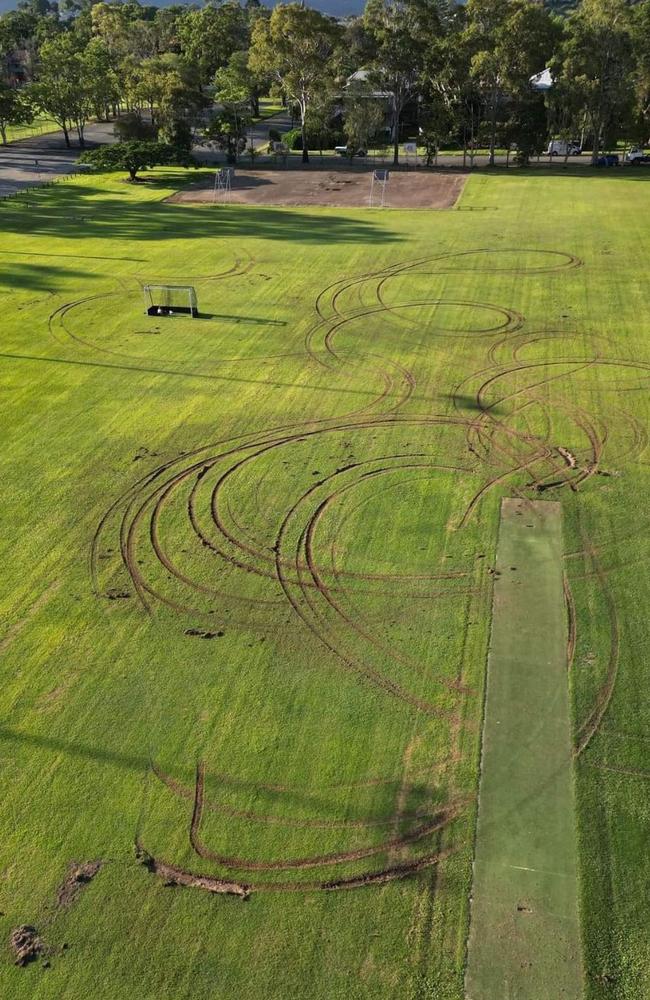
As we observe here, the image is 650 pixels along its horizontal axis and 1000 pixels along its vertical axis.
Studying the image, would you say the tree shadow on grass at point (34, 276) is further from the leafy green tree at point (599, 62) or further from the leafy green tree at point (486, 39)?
the leafy green tree at point (599, 62)

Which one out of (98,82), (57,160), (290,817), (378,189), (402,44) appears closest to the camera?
(290,817)

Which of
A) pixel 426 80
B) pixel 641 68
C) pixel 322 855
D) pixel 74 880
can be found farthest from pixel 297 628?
pixel 641 68

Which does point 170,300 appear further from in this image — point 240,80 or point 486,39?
point 240,80

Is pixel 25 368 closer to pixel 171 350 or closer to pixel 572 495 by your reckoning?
pixel 171 350

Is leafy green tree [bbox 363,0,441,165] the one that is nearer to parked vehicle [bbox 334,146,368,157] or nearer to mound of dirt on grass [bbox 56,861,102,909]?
parked vehicle [bbox 334,146,368,157]

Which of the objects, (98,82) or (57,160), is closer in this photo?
(57,160)

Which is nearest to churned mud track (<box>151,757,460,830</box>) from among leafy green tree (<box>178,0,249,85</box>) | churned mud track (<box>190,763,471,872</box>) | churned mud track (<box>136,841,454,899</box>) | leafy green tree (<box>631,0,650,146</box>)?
churned mud track (<box>190,763,471,872</box>)
